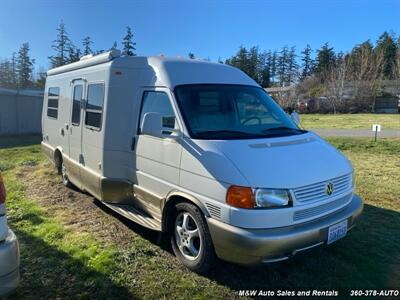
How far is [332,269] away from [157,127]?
8.60 feet

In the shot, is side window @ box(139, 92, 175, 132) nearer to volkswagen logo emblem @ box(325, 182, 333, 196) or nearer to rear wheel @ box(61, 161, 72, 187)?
volkswagen logo emblem @ box(325, 182, 333, 196)

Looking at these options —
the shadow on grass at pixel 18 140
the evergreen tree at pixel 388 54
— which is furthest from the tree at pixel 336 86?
the shadow on grass at pixel 18 140

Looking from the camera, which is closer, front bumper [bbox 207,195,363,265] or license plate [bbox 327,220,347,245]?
front bumper [bbox 207,195,363,265]

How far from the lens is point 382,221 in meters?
5.77

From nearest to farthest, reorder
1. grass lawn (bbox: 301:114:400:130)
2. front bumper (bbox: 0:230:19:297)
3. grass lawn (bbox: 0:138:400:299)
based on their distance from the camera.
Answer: front bumper (bbox: 0:230:19:297) < grass lawn (bbox: 0:138:400:299) < grass lawn (bbox: 301:114:400:130)

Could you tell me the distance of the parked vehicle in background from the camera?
300 cm

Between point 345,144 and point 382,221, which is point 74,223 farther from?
point 345,144

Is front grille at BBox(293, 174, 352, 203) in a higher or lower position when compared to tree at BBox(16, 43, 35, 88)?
lower

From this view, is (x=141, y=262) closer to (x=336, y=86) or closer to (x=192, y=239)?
(x=192, y=239)

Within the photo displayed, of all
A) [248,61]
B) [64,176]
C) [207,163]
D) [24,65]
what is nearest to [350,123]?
[64,176]

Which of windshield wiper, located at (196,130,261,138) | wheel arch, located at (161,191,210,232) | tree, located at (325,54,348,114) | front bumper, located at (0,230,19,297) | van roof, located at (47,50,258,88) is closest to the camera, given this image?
front bumper, located at (0,230,19,297)

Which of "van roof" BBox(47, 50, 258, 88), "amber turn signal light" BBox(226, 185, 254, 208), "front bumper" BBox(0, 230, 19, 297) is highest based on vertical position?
"van roof" BBox(47, 50, 258, 88)

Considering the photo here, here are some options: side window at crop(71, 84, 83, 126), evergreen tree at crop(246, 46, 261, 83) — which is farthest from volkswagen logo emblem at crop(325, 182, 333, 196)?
evergreen tree at crop(246, 46, 261, 83)

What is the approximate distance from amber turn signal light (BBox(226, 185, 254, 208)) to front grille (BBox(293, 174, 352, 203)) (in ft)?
1.57
